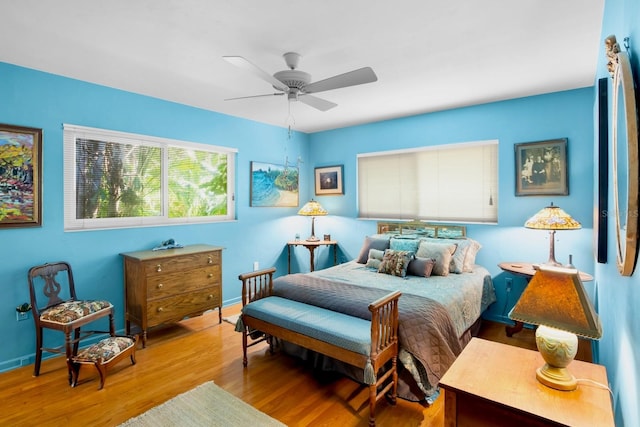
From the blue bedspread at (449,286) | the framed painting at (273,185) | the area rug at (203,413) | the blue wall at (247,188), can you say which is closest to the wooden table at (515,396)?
the blue wall at (247,188)

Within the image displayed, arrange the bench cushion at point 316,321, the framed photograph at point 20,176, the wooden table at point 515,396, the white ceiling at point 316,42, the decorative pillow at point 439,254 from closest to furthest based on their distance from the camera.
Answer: the wooden table at point 515,396, the white ceiling at point 316,42, the bench cushion at point 316,321, the framed photograph at point 20,176, the decorative pillow at point 439,254

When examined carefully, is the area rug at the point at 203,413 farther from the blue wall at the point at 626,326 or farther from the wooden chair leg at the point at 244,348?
the blue wall at the point at 626,326

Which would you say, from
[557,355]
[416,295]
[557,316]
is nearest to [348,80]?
[416,295]

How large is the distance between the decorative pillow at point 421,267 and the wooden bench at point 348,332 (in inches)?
46.6

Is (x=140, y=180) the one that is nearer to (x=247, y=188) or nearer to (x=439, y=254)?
(x=247, y=188)

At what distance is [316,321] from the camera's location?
2.40m

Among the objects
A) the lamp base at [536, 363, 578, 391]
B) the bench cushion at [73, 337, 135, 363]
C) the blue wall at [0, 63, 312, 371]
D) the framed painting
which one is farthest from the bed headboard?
the bench cushion at [73, 337, 135, 363]

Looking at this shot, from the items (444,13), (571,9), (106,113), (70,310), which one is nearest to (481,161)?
(571,9)

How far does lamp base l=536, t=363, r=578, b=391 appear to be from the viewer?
124 centimetres

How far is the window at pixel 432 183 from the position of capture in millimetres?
3883

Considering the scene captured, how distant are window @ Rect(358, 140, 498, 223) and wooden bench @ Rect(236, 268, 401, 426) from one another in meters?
2.26

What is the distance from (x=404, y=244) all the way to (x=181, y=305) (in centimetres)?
250

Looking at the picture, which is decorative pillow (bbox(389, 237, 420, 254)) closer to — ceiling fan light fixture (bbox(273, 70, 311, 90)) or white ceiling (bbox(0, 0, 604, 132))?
white ceiling (bbox(0, 0, 604, 132))

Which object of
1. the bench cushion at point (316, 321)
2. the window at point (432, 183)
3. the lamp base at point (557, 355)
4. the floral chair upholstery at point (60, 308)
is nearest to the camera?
the lamp base at point (557, 355)
